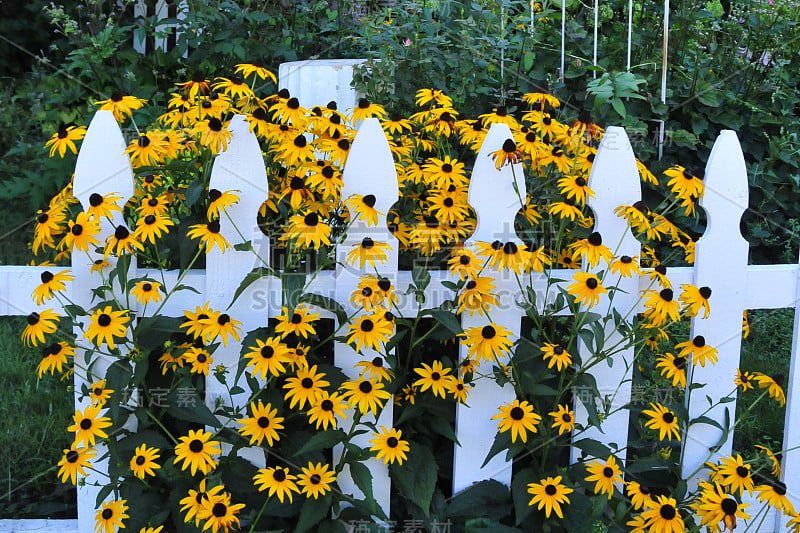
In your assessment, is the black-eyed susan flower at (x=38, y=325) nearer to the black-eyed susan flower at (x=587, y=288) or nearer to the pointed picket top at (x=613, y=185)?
the black-eyed susan flower at (x=587, y=288)

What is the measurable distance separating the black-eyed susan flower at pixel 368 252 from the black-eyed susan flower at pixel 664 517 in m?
0.85

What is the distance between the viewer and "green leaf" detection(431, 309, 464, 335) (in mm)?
1923

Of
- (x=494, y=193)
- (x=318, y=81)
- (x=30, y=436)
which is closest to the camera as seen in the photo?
(x=494, y=193)

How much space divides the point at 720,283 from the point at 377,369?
951 millimetres

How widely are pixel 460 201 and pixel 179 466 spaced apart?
936 mm

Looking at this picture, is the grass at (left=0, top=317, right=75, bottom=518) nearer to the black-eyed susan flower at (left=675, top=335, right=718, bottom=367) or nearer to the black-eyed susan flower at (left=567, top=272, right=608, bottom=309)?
the black-eyed susan flower at (left=567, top=272, right=608, bottom=309)

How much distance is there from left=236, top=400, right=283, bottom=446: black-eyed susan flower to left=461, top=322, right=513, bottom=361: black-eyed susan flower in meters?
0.47

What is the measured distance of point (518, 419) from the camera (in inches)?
76.2

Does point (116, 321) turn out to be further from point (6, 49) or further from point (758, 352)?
point (6, 49)

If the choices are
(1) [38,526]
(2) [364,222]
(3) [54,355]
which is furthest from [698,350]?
(1) [38,526]

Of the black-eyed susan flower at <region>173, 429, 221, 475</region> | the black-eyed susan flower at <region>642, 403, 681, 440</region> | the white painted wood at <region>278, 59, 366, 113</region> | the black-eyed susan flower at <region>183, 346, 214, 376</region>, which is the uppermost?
the white painted wood at <region>278, 59, 366, 113</region>

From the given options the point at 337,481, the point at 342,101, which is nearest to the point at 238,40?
the point at 342,101

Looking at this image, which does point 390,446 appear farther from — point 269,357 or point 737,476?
point 737,476

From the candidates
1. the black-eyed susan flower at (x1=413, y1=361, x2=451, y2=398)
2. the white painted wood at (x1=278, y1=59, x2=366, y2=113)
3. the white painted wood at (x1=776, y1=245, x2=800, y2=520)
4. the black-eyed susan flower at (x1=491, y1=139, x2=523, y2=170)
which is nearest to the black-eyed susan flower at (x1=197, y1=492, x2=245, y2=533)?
the black-eyed susan flower at (x1=413, y1=361, x2=451, y2=398)
